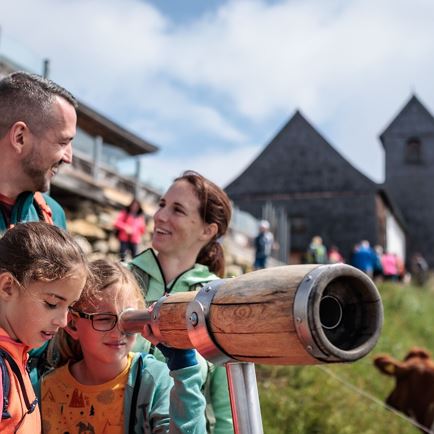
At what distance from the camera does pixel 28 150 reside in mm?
2291

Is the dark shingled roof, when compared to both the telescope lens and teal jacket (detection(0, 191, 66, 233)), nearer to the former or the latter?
teal jacket (detection(0, 191, 66, 233))

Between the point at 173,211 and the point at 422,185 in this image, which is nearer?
the point at 173,211

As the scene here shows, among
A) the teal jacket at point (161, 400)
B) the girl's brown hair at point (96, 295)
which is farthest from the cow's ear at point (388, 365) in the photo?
the girl's brown hair at point (96, 295)

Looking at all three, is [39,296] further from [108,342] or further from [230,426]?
[230,426]

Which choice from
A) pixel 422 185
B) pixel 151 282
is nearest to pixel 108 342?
pixel 151 282

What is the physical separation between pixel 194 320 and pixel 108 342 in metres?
0.78

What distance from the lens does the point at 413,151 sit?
38.4 meters

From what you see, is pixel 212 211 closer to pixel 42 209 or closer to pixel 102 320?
pixel 42 209

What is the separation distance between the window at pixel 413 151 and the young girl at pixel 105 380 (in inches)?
1499

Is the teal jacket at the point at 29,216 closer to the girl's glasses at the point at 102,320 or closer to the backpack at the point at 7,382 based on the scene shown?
the girl's glasses at the point at 102,320

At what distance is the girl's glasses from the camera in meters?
2.12

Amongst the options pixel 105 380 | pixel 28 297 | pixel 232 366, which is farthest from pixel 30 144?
pixel 232 366

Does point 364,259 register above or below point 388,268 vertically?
below

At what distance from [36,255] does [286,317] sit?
0.79 meters
